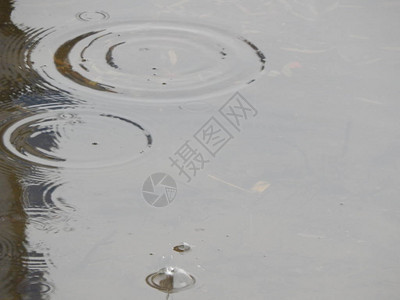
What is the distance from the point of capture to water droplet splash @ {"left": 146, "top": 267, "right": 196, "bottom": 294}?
1.62 m

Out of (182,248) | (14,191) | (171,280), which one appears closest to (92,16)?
(14,191)

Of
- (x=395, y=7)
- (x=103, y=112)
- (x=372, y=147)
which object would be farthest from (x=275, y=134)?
(x=395, y=7)

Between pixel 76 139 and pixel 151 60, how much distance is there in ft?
1.81

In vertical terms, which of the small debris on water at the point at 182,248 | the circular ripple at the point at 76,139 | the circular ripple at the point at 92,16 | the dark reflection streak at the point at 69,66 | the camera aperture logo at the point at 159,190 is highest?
the circular ripple at the point at 92,16

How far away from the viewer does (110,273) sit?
1658 millimetres

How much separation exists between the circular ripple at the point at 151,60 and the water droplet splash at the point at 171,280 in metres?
0.81

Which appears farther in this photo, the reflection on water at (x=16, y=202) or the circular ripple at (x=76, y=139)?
the circular ripple at (x=76, y=139)

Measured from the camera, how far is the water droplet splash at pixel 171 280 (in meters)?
1.62

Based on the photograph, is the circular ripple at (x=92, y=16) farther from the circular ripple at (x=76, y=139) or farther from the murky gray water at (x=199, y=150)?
the circular ripple at (x=76, y=139)

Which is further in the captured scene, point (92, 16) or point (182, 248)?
point (92, 16)

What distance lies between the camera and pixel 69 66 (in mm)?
2494

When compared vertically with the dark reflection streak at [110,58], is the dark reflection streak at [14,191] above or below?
below

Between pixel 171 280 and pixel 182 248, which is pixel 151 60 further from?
pixel 171 280

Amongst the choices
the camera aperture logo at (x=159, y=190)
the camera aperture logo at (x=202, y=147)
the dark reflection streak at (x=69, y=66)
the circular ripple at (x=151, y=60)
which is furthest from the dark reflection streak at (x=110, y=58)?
the camera aperture logo at (x=159, y=190)
